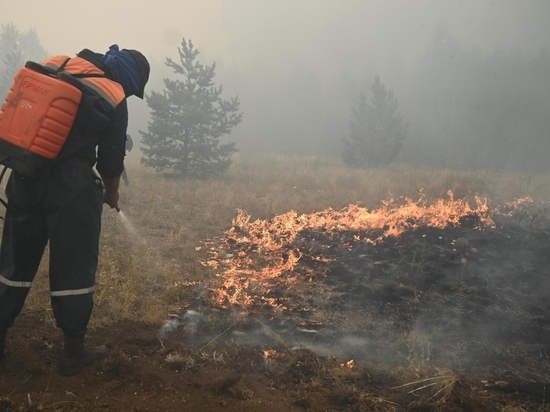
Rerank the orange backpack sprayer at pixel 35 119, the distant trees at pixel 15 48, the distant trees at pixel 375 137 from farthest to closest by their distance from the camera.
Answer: the distant trees at pixel 15 48
the distant trees at pixel 375 137
the orange backpack sprayer at pixel 35 119

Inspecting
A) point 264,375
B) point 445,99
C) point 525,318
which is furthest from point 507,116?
point 264,375

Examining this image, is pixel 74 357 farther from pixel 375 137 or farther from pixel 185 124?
pixel 375 137

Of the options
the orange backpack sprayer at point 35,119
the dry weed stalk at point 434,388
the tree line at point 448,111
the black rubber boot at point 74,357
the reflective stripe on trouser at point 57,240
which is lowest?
the dry weed stalk at point 434,388

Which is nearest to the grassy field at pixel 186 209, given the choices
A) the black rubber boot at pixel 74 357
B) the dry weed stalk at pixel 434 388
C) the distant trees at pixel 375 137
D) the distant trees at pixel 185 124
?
the distant trees at pixel 185 124

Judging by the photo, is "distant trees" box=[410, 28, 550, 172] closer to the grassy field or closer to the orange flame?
the grassy field

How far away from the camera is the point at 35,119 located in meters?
2.42

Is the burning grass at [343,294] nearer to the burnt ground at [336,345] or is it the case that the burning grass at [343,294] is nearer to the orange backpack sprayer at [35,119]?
the burnt ground at [336,345]

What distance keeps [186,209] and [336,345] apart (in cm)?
673

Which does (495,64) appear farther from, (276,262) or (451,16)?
(451,16)

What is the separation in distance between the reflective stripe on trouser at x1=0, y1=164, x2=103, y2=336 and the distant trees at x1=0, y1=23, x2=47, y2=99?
1189 inches

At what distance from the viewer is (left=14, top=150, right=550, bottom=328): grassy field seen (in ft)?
14.6

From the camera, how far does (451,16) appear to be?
114m

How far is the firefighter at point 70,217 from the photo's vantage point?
254cm

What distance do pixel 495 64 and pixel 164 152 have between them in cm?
4913
